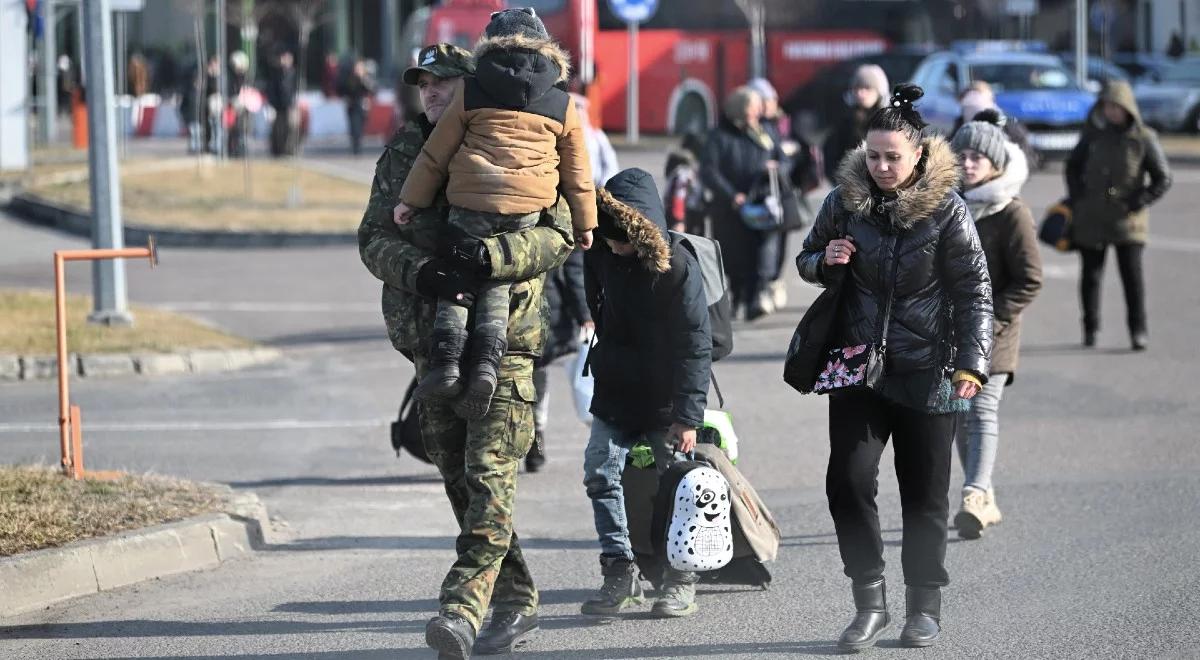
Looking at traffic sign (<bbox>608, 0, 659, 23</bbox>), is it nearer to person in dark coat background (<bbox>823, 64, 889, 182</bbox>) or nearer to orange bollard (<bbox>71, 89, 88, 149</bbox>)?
orange bollard (<bbox>71, 89, 88, 149</bbox>)

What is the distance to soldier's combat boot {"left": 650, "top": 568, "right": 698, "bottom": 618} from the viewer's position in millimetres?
6125

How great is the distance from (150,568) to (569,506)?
2.05 m

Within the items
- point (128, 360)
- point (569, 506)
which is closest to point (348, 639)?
point (569, 506)

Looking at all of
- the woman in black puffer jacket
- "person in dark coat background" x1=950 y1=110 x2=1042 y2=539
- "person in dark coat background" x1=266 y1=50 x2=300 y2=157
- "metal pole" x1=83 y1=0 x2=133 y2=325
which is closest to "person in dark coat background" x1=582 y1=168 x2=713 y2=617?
the woman in black puffer jacket

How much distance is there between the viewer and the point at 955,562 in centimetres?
688

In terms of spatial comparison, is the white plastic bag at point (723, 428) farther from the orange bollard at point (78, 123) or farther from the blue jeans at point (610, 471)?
the orange bollard at point (78, 123)

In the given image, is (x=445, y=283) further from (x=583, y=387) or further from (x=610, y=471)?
(x=583, y=387)

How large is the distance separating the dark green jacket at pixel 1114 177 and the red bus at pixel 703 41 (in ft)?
72.0

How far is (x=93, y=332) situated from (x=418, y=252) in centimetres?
780

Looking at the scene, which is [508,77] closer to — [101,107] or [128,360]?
[128,360]

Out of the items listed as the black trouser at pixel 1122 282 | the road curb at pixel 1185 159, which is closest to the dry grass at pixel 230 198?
the black trouser at pixel 1122 282

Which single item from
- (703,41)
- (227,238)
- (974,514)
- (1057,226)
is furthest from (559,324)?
(703,41)

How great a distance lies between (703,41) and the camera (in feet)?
113

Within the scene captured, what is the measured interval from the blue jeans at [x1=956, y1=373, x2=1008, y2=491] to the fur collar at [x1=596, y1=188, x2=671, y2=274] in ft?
6.78
